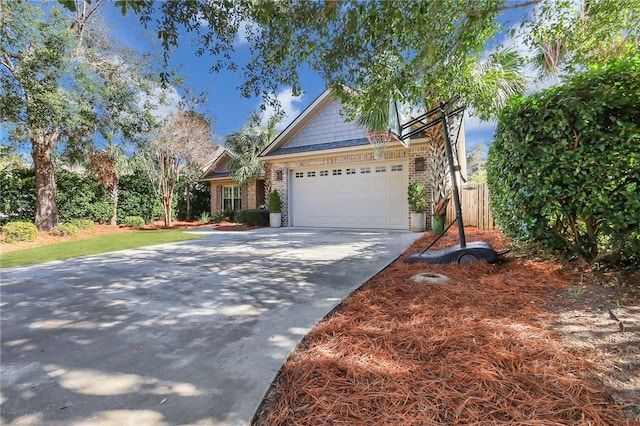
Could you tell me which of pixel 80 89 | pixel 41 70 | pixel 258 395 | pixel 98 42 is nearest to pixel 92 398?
pixel 258 395

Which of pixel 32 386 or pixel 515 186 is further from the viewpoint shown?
pixel 515 186

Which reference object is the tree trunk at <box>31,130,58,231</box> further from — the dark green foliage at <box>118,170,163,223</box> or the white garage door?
the white garage door

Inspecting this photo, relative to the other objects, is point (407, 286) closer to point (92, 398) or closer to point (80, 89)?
point (92, 398)

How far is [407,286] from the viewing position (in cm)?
353

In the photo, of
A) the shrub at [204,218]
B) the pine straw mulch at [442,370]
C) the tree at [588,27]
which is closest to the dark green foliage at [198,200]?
the shrub at [204,218]

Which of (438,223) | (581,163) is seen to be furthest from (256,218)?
(581,163)

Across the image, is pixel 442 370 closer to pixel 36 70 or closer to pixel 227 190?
pixel 36 70

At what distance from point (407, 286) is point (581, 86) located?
A: 2792 millimetres

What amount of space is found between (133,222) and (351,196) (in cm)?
1071

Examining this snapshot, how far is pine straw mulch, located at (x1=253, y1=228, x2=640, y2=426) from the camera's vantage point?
4.94 ft

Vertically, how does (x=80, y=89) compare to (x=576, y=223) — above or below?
above

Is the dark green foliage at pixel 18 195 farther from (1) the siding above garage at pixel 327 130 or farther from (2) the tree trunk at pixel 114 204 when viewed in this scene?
(1) the siding above garage at pixel 327 130

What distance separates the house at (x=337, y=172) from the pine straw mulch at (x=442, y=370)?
777 cm

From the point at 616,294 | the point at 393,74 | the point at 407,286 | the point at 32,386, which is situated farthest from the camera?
the point at 393,74
